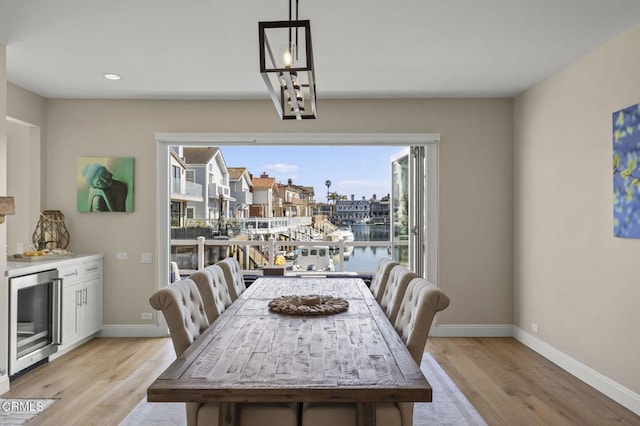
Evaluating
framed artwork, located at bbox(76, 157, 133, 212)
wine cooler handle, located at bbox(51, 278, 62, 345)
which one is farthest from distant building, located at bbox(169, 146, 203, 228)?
wine cooler handle, located at bbox(51, 278, 62, 345)

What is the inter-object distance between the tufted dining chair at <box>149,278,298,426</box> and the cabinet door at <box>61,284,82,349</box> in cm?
227

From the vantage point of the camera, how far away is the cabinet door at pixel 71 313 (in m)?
4.30

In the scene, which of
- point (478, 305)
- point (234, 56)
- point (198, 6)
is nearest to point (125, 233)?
point (234, 56)

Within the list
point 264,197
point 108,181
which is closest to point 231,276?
Result: point 108,181

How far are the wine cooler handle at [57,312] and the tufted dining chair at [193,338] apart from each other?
216 centimetres

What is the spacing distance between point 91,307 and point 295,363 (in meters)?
3.75

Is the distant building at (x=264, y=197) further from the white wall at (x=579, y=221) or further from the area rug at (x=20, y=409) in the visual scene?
the area rug at (x=20, y=409)

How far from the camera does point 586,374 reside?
3691mm

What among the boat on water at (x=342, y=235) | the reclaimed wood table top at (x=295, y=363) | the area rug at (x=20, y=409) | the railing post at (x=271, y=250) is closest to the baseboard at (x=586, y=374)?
the reclaimed wood table top at (x=295, y=363)

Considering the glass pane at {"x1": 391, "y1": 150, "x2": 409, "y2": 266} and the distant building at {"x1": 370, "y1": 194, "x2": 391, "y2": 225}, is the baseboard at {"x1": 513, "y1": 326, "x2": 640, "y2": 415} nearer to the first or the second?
the glass pane at {"x1": 391, "y1": 150, "x2": 409, "y2": 266}

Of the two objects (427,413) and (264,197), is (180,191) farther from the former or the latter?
(427,413)

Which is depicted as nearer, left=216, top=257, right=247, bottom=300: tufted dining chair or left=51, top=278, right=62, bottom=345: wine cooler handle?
left=216, top=257, right=247, bottom=300: tufted dining chair

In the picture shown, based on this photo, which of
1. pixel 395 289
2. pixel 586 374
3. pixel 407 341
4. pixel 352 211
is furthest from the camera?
pixel 352 211

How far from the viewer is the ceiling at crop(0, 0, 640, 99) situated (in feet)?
9.45
